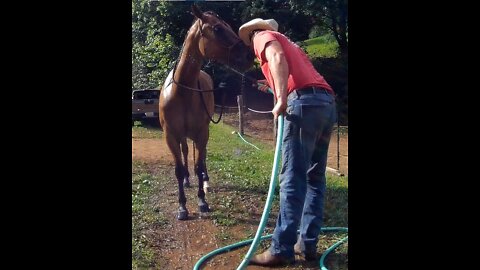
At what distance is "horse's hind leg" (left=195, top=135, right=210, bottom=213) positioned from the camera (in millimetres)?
3412

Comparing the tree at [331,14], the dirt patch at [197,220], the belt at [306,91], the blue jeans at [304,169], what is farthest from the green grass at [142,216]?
the tree at [331,14]

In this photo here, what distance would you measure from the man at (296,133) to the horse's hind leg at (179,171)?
479 millimetres

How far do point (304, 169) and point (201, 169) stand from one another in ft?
1.93

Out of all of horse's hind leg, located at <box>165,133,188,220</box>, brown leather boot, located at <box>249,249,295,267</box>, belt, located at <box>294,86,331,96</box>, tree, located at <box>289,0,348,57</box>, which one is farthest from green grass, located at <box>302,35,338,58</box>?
brown leather boot, located at <box>249,249,295,267</box>

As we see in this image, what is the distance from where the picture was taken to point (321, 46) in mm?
3434

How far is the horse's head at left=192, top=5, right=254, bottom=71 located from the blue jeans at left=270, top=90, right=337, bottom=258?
0.35 m

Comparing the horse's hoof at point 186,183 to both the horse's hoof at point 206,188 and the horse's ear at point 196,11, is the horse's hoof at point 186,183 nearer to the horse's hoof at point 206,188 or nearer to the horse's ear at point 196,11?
the horse's hoof at point 206,188

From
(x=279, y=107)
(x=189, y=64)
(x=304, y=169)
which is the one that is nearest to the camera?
(x=279, y=107)

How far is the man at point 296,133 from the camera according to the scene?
3.23m

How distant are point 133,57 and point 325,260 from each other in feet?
5.23

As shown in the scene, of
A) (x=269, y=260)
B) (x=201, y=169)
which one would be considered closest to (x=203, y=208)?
(x=201, y=169)

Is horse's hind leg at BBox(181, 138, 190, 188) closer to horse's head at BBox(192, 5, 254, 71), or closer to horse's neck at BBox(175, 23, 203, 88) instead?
horse's neck at BBox(175, 23, 203, 88)

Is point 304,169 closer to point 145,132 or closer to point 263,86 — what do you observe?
point 263,86
